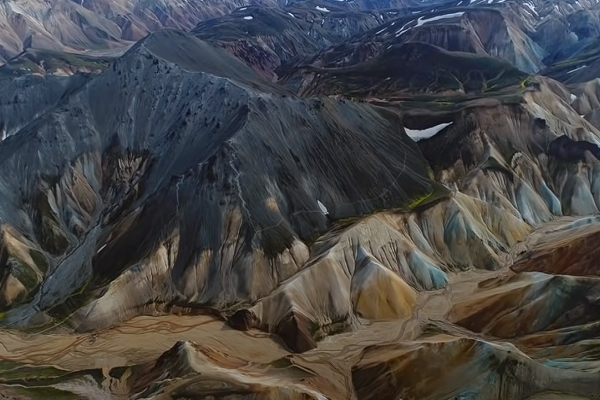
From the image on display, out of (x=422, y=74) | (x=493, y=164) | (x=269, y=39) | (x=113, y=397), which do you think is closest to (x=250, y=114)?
(x=493, y=164)

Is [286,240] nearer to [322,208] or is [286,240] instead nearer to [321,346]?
[322,208]

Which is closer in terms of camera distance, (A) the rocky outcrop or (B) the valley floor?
(A) the rocky outcrop

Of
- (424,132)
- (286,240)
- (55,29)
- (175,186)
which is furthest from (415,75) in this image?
(55,29)

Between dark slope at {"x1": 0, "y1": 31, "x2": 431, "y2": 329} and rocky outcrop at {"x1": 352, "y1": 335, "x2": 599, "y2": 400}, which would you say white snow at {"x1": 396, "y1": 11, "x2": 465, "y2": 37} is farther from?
rocky outcrop at {"x1": 352, "y1": 335, "x2": 599, "y2": 400}

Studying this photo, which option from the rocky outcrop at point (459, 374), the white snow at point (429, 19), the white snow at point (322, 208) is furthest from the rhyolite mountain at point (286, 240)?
the white snow at point (429, 19)

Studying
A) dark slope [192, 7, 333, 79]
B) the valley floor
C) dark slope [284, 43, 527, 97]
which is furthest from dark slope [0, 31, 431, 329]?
dark slope [192, 7, 333, 79]

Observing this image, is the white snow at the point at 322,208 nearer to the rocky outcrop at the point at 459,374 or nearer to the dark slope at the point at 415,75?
the rocky outcrop at the point at 459,374
